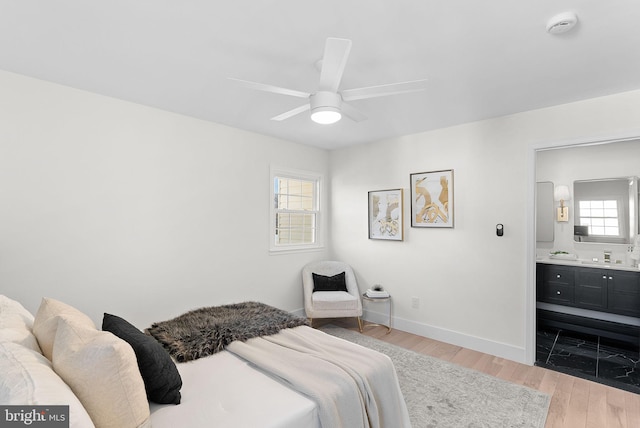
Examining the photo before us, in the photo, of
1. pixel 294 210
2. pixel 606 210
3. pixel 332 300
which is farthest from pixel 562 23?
pixel 606 210

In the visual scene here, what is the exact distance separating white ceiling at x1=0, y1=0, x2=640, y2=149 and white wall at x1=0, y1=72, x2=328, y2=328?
0.97ft

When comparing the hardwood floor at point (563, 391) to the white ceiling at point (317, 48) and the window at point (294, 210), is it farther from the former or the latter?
the white ceiling at point (317, 48)

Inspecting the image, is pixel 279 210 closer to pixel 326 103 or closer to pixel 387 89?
pixel 326 103

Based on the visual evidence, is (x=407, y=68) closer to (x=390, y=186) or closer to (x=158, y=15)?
(x=158, y=15)

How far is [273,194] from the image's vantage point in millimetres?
4211

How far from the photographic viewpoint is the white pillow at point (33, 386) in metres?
0.93

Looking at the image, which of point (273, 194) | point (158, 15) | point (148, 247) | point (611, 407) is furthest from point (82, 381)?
point (611, 407)

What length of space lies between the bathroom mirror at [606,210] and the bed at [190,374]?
4216 mm

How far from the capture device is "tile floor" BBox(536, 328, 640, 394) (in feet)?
9.43

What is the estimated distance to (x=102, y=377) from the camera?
115 centimetres

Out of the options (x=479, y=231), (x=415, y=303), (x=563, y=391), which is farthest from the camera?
(x=415, y=303)

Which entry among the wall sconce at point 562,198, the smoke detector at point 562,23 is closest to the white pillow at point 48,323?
the smoke detector at point 562,23

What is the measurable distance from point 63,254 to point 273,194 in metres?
2.28

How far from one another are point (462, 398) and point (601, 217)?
11.7ft
